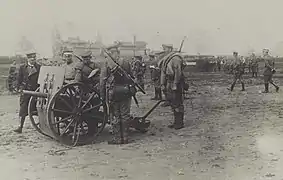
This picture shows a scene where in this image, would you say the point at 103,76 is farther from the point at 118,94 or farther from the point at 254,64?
the point at 254,64

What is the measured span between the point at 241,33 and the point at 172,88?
0.92m

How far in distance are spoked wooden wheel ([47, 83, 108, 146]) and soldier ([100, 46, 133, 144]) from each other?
137mm

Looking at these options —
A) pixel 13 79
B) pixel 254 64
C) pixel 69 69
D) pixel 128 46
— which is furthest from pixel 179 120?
pixel 13 79

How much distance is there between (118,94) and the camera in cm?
401

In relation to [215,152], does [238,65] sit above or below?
above

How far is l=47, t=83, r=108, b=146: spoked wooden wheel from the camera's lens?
3.94 meters

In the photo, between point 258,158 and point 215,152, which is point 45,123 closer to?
point 215,152

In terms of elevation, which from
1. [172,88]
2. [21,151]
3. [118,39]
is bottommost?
[21,151]

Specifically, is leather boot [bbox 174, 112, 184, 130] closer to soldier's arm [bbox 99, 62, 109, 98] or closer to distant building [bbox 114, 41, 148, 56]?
distant building [bbox 114, 41, 148, 56]

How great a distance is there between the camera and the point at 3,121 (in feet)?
18.1

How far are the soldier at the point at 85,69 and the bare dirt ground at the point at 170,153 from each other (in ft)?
1.94

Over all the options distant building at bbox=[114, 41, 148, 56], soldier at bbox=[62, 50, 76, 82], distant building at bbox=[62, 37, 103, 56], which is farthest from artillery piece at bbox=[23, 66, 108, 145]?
distant building at bbox=[114, 41, 148, 56]

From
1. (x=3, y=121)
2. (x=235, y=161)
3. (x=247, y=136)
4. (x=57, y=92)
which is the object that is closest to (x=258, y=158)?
(x=235, y=161)

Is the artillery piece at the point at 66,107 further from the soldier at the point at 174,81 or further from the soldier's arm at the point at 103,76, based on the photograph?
the soldier at the point at 174,81
